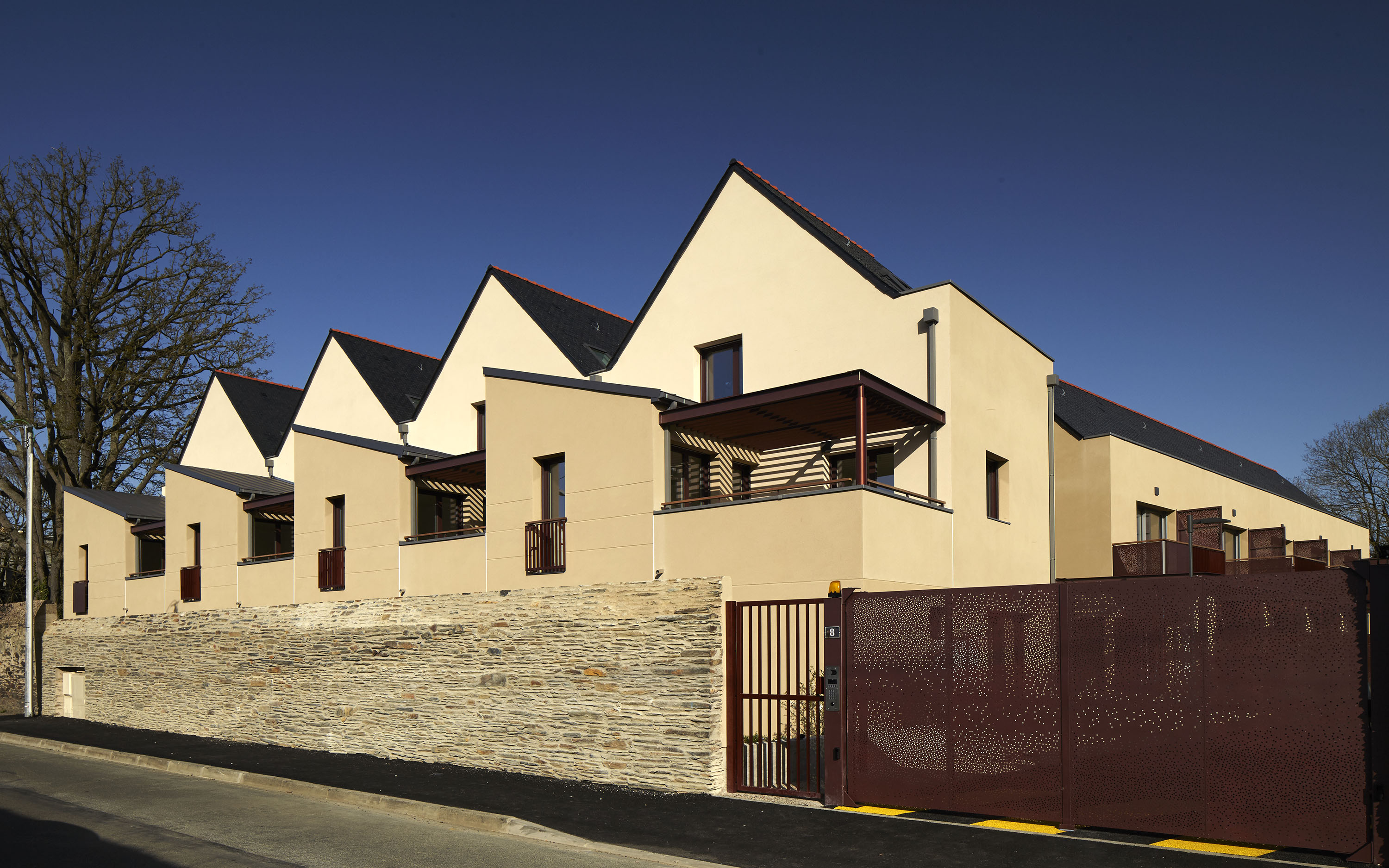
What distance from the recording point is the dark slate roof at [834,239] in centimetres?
1734

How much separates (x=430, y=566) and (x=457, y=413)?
6.71 metres

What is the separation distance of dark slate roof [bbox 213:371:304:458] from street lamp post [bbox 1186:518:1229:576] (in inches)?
923

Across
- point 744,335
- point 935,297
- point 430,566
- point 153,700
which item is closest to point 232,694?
point 153,700

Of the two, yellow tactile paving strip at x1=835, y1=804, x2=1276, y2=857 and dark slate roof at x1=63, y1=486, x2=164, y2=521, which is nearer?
yellow tactile paving strip at x1=835, y1=804, x2=1276, y2=857

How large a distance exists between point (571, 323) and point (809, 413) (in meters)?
10.6

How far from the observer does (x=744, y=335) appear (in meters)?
18.8

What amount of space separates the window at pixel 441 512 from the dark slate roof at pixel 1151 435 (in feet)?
42.5

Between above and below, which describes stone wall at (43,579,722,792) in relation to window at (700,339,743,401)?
below

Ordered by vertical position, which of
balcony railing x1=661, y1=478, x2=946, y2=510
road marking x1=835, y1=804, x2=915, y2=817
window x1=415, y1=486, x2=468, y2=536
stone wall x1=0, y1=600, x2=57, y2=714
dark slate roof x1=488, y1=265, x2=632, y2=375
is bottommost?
stone wall x1=0, y1=600, x2=57, y2=714

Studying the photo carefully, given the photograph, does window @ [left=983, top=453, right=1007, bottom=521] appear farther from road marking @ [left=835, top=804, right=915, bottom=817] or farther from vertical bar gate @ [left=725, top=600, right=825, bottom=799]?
road marking @ [left=835, top=804, right=915, bottom=817]

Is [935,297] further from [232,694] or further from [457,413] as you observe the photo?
[232,694]

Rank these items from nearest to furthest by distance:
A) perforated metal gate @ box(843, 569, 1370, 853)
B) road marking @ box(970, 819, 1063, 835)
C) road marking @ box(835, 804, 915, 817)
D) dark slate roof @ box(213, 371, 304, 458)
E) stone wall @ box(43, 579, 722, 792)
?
perforated metal gate @ box(843, 569, 1370, 853) → road marking @ box(970, 819, 1063, 835) → road marking @ box(835, 804, 915, 817) → stone wall @ box(43, 579, 722, 792) → dark slate roof @ box(213, 371, 304, 458)

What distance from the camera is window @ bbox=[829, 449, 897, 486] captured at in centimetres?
1684

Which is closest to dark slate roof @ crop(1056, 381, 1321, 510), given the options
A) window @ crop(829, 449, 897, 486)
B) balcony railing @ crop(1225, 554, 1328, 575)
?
balcony railing @ crop(1225, 554, 1328, 575)
